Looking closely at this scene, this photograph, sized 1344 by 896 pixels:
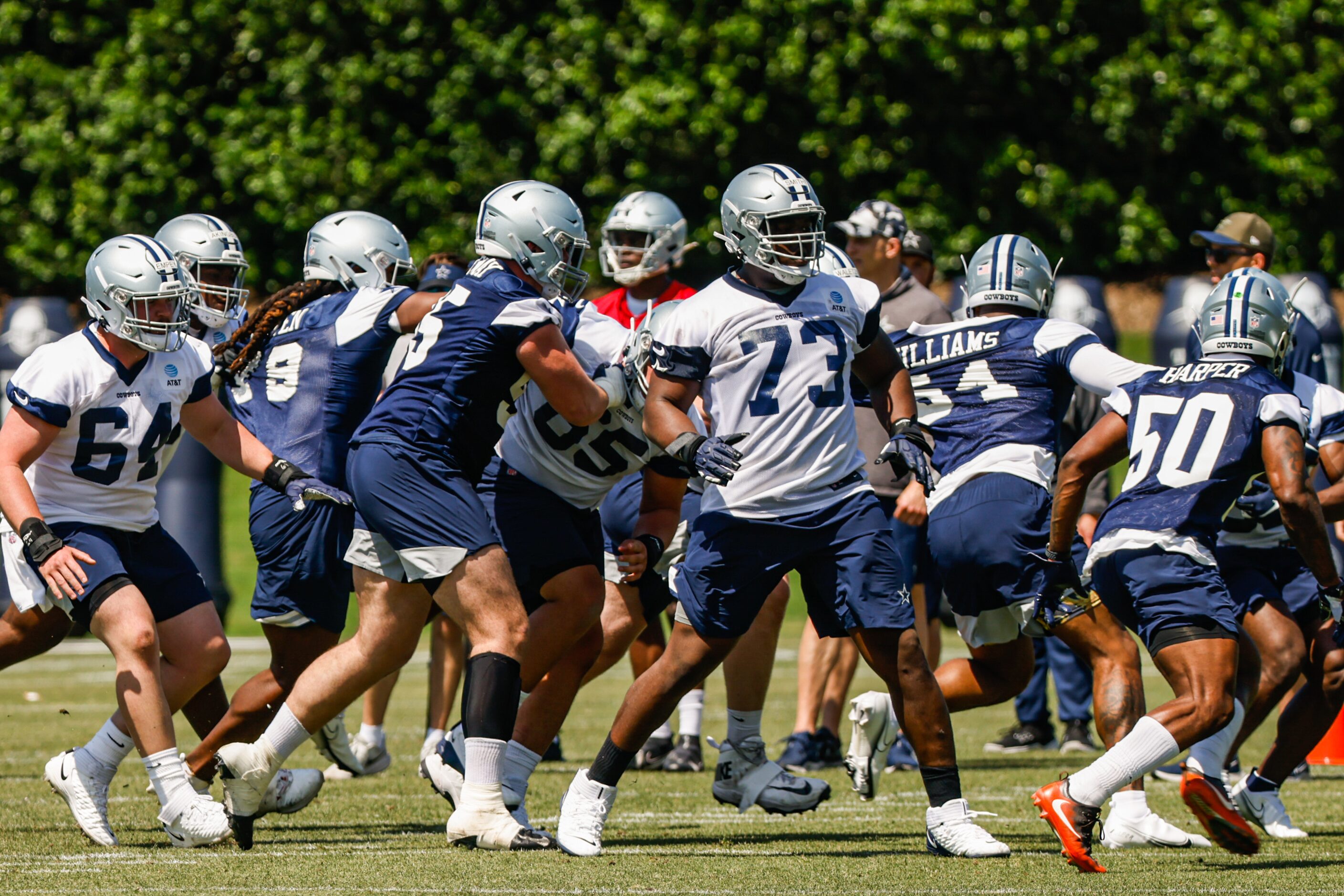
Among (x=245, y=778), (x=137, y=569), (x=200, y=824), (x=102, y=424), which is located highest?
(x=102, y=424)

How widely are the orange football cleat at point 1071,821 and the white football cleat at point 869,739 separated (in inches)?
35.1

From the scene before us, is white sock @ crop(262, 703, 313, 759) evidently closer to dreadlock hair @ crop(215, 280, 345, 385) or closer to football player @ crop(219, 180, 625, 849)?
football player @ crop(219, 180, 625, 849)

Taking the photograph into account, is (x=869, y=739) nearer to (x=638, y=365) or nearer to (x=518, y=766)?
(x=518, y=766)

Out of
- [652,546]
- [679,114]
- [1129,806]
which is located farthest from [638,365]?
[679,114]

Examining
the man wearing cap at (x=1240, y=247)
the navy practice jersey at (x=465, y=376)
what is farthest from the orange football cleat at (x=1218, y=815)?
the man wearing cap at (x=1240, y=247)

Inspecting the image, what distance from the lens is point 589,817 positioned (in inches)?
221

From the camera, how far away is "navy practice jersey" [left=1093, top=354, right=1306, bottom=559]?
5672 mm

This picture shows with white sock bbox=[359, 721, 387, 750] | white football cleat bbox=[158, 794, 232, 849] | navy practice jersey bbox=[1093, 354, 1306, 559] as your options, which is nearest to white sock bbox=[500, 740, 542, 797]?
white football cleat bbox=[158, 794, 232, 849]

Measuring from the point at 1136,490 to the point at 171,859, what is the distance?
9.92 feet

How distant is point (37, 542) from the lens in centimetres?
550

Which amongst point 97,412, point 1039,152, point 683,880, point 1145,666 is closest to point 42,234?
point 1039,152

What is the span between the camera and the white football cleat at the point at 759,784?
20.2ft

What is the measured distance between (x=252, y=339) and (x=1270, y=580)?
3.61 metres

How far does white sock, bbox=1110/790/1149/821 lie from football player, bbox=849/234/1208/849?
0.01m
